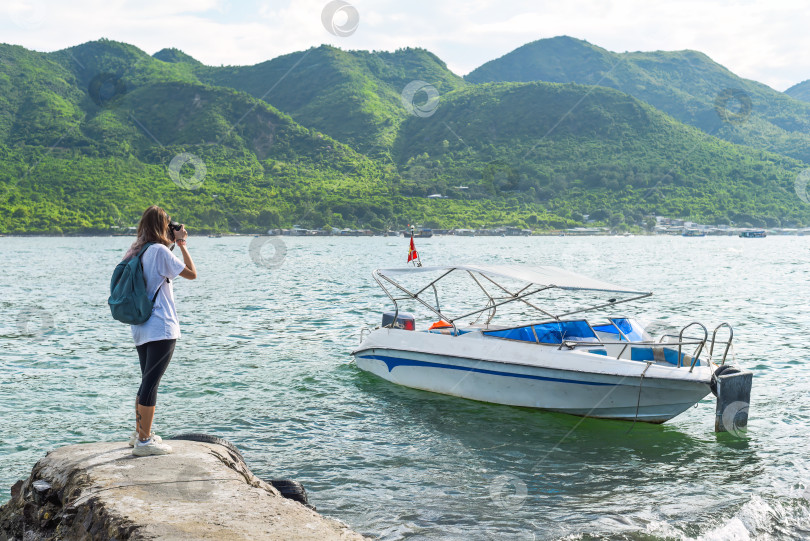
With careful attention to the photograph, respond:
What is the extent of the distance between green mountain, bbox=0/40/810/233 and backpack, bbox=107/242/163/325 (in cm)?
12154

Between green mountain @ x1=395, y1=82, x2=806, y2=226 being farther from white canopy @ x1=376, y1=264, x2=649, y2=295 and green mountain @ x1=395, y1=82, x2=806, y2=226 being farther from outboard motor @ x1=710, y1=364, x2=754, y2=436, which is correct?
outboard motor @ x1=710, y1=364, x2=754, y2=436

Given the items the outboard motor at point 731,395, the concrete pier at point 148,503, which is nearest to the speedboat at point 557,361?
the outboard motor at point 731,395

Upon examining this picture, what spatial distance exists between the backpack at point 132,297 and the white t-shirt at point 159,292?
0.15 ft

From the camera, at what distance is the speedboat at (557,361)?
32.3 ft

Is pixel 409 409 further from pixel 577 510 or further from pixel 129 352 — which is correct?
pixel 129 352

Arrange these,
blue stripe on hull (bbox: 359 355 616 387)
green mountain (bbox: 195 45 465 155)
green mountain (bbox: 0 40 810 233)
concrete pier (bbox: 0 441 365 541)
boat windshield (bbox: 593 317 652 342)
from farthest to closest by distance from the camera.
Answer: green mountain (bbox: 195 45 465 155) < green mountain (bbox: 0 40 810 233) < boat windshield (bbox: 593 317 652 342) < blue stripe on hull (bbox: 359 355 616 387) < concrete pier (bbox: 0 441 365 541)

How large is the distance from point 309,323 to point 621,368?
44.5 ft

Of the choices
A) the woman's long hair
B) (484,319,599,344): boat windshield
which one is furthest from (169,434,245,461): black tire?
(484,319,599,344): boat windshield

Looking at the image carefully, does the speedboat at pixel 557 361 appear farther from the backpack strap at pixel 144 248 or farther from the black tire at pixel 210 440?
the backpack strap at pixel 144 248

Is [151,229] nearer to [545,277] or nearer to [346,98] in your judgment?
[545,277]

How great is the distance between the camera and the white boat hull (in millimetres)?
9789

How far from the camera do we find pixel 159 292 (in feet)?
18.7

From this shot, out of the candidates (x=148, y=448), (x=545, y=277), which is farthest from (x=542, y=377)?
(x=148, y=448)

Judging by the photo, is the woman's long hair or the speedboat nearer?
the woman's long hair
